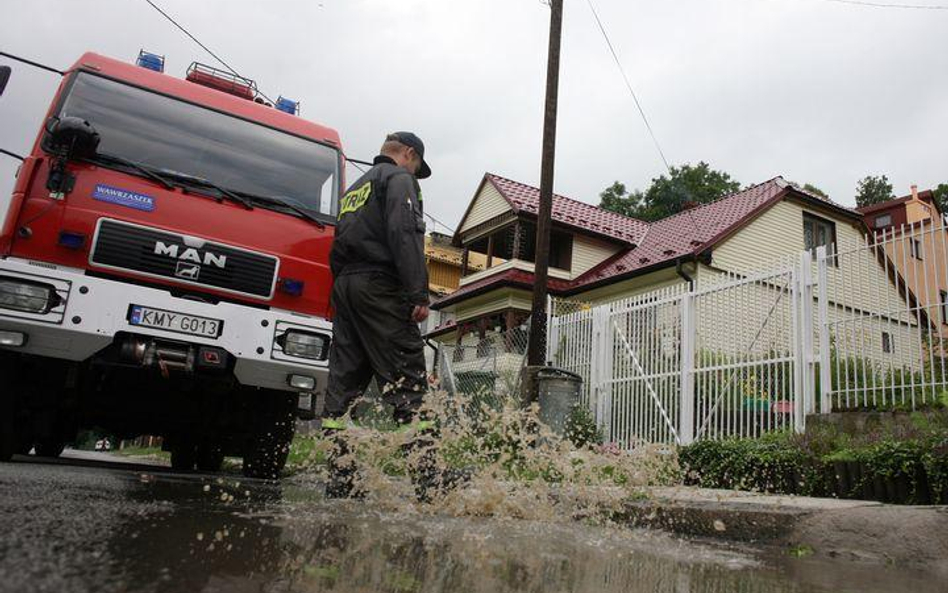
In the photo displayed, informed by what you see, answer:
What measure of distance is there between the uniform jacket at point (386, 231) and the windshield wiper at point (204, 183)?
3.97 feet

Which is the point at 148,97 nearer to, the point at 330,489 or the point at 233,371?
the point at 233,371

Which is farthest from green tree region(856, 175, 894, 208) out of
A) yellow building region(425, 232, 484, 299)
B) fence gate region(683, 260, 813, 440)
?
fence gate region(683, 260, 813, 440)

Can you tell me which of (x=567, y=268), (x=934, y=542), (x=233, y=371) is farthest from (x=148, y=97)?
(x=567, y=268)

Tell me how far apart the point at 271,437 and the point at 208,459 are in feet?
7.58

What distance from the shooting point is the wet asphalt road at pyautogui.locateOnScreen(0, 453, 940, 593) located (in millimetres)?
1766

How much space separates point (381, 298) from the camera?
168 inches

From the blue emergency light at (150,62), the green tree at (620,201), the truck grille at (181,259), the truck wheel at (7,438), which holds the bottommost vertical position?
the truck wheel at (7,438)

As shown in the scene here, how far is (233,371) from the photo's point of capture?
508cm

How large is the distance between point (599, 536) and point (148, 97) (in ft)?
15.9

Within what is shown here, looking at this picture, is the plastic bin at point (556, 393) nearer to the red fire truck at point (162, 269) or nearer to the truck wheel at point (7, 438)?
the red fire truck at point (162, 269)

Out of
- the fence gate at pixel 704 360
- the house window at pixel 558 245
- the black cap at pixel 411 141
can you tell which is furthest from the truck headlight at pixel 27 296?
the house window at pixel 558 245

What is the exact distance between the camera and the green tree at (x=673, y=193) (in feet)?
135

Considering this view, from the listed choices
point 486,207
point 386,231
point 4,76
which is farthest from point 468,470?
point 486,207

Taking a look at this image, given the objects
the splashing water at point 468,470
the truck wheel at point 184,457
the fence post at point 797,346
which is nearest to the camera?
the splashing water at point 468,470
